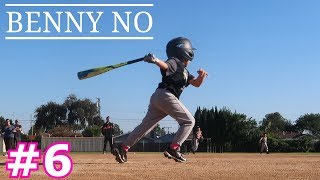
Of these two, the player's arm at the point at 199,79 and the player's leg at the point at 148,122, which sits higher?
the player's arm at the point at 199,79

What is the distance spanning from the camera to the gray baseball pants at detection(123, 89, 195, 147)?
9242 millimetres

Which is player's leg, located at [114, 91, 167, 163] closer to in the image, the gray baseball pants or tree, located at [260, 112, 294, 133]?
the gray baseball pants

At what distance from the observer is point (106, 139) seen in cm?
2767

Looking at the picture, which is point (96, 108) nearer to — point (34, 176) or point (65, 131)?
point (65, 131)

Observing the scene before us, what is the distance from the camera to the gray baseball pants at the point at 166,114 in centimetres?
924

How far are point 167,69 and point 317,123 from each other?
183267 millimetres

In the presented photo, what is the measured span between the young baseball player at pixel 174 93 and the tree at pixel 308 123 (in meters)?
179

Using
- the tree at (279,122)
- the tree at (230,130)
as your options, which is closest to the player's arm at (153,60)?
the tree at (230,130)

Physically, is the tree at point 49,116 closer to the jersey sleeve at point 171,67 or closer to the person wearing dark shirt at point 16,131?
the person wearing dark shirt at point 16,131

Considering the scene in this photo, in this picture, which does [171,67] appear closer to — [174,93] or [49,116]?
[174,93]

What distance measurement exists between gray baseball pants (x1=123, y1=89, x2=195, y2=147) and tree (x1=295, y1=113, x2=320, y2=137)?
179 m

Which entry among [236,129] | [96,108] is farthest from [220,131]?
[96,108]

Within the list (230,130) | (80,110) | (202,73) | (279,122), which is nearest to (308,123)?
(279,122)

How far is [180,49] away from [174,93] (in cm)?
80
